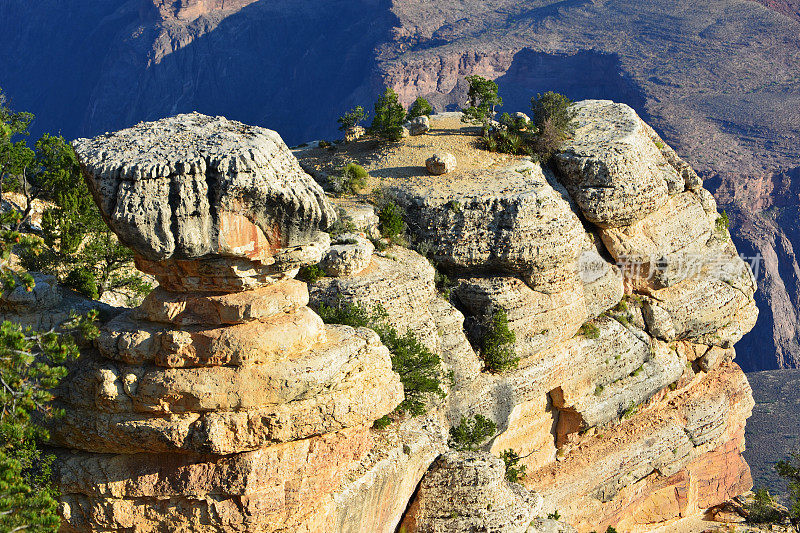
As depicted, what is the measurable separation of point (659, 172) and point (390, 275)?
2012 centimetres

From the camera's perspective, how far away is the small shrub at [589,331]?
1779 inches

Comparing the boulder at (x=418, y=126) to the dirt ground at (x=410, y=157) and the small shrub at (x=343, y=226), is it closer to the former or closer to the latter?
the dirt ground at (x=410, y=157)

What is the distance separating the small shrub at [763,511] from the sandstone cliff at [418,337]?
1.91m

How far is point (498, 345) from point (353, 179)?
11321 mm

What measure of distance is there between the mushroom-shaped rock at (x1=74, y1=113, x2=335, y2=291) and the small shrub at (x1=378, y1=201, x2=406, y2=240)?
16.5 m

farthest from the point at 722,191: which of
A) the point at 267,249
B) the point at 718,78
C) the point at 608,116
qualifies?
the point at 267,249

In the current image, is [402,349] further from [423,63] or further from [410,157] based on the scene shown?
[423,63]

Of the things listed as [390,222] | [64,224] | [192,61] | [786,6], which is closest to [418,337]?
[390,222]

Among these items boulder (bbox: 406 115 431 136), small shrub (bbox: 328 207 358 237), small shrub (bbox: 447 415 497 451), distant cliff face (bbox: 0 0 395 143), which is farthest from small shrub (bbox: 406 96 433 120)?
distant cliff face (bbox: 0 0 395 143)

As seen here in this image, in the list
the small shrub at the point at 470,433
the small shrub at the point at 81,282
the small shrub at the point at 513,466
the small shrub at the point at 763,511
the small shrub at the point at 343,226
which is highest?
the small shrub at the point at 343,226

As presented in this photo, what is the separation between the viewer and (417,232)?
139 ft

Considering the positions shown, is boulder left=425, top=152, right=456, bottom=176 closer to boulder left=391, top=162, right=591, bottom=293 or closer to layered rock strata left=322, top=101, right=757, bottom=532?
layered rock strata left=322, top=101, right=757, bottom=532

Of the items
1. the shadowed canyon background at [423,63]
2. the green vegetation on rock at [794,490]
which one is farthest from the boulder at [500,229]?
the shadowed canyon background at [423,63]

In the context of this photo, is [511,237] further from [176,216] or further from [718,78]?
[718,78]
